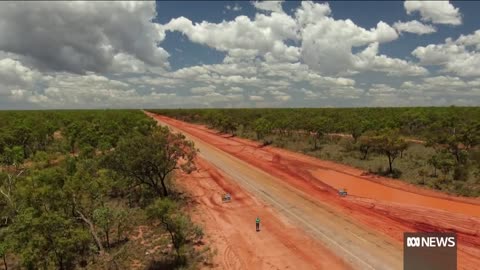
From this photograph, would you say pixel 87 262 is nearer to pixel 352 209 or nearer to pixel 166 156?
pixel 166 156

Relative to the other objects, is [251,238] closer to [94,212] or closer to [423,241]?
[94,212]

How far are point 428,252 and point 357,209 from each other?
13.3m

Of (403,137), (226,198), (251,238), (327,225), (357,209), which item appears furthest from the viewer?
(403,137)

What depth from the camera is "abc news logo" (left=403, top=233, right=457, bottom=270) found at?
14.0 m

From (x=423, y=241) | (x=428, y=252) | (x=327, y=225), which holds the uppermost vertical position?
(x=423, y=241)

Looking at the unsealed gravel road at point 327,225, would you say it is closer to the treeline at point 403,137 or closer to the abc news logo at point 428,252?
the abc news logo at point 428,252

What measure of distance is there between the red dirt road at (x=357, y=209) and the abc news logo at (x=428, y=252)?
4.39ft

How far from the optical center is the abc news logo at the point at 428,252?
14031 millimetres

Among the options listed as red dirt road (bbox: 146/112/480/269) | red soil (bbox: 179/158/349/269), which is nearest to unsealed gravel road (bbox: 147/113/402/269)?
red dirt road (bbox: 146/112/480/269)

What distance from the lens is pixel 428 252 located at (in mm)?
17109

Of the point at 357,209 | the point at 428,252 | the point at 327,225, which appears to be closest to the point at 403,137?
the point at 357,209

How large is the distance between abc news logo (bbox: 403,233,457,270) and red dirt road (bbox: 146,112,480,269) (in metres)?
1.34

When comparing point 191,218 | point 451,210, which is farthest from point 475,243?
point 191,218

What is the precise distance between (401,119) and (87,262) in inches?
3170
